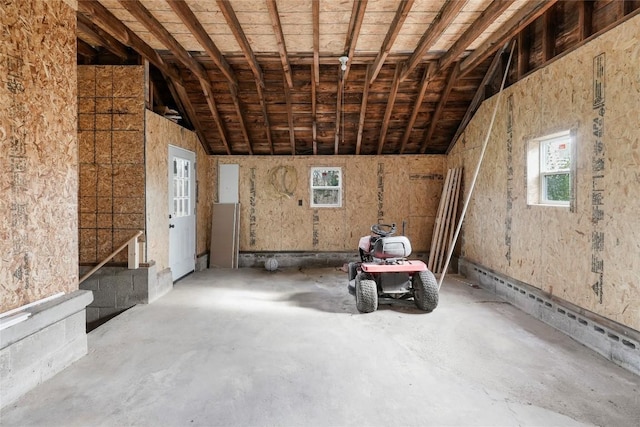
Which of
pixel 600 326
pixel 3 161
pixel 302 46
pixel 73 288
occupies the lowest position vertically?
pixel 600 326

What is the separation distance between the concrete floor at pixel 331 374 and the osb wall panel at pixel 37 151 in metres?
0.85

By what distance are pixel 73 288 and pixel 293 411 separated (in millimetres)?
2208

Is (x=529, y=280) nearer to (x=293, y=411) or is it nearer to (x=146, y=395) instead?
(x=293, y=411)

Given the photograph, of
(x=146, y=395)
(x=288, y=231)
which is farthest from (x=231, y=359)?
(x=288, y=231)

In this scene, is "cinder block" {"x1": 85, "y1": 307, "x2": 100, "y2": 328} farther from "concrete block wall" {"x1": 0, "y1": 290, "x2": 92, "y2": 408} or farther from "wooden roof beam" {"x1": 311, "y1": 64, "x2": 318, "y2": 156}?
"wooden roof beam" {"x1": 311, "y1": 64, "x2": 318, "y2": 156}

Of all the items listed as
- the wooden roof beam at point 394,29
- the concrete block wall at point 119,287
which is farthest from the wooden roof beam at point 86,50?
the wooden roof beam at point 394,29

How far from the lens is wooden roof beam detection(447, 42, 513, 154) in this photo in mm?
4949

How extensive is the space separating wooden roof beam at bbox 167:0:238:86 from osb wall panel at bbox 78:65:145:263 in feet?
3.35

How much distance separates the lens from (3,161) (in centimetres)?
228

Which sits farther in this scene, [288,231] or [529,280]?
[288,231]

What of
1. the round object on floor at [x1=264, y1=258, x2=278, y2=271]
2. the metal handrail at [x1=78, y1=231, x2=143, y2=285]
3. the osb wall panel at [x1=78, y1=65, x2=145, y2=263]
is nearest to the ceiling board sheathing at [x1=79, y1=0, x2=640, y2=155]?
the osb wall panel at [x1=78, y1=65, x2=145, y2=263]

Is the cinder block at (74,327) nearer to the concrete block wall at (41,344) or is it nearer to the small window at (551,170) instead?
the concrete block wall at (41,344)

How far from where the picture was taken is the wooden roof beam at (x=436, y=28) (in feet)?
10.2

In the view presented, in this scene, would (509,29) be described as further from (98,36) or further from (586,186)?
(98,36)
